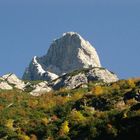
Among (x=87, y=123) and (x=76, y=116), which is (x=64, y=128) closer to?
(x=87, y=123)

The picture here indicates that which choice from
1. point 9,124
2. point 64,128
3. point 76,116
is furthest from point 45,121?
point 64,128

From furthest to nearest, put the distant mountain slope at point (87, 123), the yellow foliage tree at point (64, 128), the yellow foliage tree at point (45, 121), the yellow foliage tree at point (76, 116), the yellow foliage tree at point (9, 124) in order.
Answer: the yellow foliage tree at point (45, 121) < the yellow foliage tree at point (9, 124) < the yellow foliage tree at point (76, 116) < the yellow foliage tree at point (64, 128) < the distant mountain slope at point (87, 123)

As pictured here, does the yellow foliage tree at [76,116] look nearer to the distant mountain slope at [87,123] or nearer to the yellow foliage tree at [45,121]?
the distant mountain slope at [87,123]

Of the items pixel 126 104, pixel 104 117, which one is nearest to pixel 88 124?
pixel 104 117

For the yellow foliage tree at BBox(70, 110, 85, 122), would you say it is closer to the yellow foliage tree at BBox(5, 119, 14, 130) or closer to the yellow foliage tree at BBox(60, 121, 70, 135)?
the yellow foliage tree at BBox(60, 121, 70, 135)

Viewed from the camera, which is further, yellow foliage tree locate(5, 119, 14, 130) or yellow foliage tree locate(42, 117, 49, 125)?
yellow foliage tree locate(42, 117, 49, 125)

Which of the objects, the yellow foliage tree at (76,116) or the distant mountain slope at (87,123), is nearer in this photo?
the distant mountain slope at (87,123)

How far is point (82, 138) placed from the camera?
530 feet

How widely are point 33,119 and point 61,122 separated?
14444mm

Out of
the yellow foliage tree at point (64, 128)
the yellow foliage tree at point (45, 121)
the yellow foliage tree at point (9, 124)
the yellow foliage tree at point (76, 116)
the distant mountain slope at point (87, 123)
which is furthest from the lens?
the yellow foliage tree at point (45, 121)

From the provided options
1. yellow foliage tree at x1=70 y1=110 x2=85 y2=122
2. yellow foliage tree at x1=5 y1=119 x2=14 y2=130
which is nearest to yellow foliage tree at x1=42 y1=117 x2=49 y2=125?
yellow foliage tree at x1=70 y1=110 x2=85 y2=122

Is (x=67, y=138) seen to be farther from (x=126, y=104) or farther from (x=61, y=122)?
(x=126, y=104)

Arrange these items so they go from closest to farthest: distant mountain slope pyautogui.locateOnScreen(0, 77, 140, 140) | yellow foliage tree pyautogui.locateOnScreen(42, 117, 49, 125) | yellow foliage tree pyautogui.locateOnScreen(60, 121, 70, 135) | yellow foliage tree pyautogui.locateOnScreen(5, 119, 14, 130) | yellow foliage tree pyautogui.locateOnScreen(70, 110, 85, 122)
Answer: distant mountain slope pyautogui.locateOnScreen(0, 77, 140, 140)
yellow foliage tree pyautogui.locateOnScreen(60, 121, 70, 135)
yellow foliage tree pyautogui.locateOnScreen(70, 110, 85, 122)
yellow foliage tree pyautogui.locateOnScreen(5, 119, 14, 130)
yellow foliage tree pyautogui.locateOnScreen(42, 117, 49, 125)

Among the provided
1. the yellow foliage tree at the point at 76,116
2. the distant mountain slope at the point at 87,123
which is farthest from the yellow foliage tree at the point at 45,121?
the yellow foliage tree at the point at 76,116
